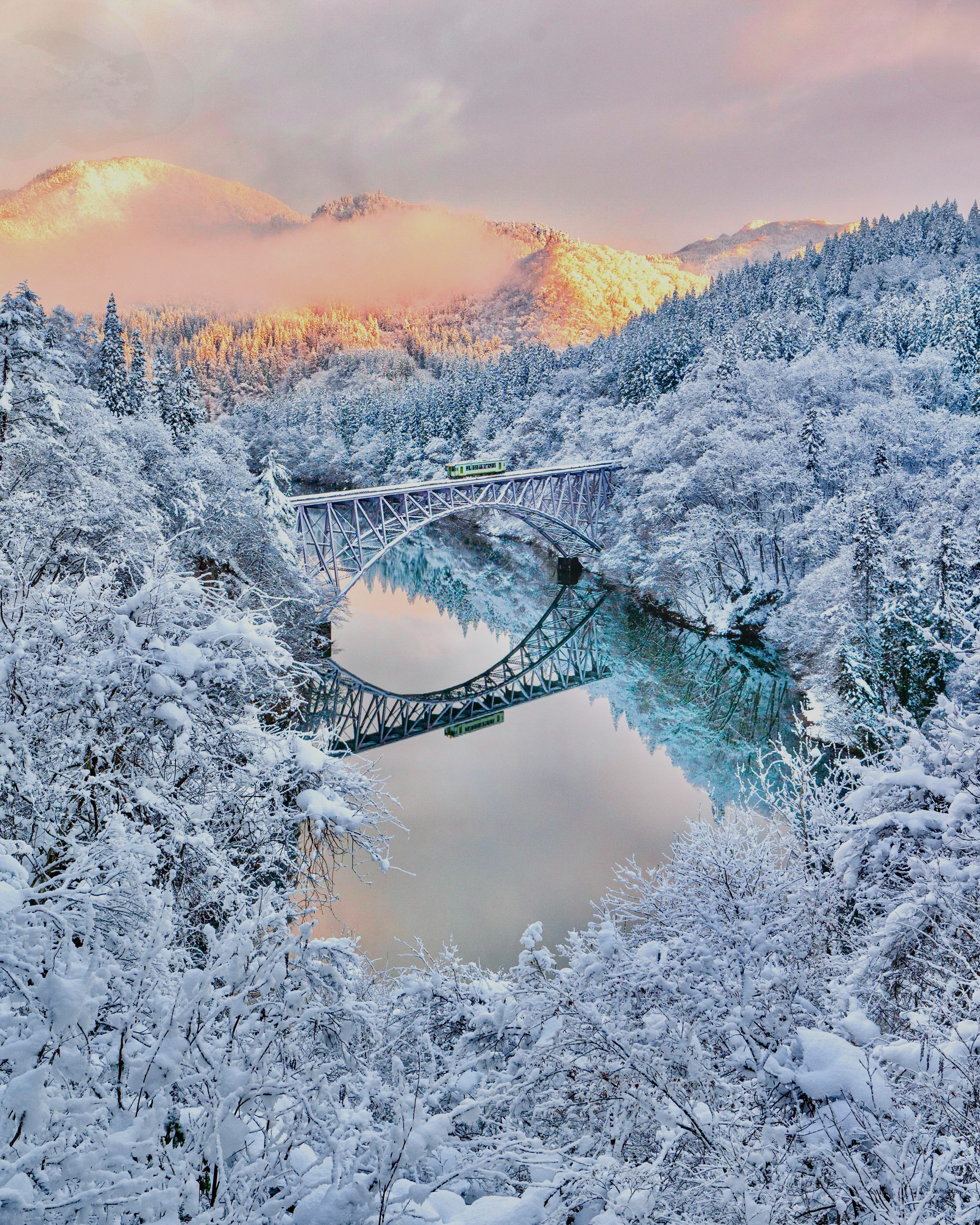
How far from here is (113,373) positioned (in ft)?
104

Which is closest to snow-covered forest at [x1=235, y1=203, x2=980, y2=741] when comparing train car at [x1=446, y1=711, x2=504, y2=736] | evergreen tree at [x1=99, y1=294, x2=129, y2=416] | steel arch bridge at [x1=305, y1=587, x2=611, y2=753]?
steel arch bridge at [x1=305, y1=587, x2=611, y2=753]

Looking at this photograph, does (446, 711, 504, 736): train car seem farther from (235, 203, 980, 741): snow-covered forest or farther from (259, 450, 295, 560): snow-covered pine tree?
(235, 203, 980, 741): snow-covered forest

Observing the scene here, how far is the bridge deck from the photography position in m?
29.4

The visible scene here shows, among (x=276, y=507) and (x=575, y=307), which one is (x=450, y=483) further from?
(x=575, y=307)

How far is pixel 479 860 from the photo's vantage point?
1706cm

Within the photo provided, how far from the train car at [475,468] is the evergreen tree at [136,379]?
1520cm

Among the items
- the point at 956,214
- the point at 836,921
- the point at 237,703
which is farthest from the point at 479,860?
the point at 956,214

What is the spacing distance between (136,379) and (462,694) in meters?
22.0

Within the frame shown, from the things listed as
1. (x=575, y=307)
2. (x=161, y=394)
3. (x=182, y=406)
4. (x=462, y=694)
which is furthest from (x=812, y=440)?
(x=575, y=307)

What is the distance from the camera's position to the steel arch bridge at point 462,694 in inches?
971

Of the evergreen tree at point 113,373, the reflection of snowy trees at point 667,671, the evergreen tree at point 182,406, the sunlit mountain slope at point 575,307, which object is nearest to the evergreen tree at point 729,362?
the reflection of snowy trees at point 667,671

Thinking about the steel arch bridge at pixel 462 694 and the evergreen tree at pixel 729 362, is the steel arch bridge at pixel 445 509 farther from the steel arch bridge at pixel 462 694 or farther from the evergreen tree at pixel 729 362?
the evergreen tree at pixel 729 362

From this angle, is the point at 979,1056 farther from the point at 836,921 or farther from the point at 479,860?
the point at 479,860

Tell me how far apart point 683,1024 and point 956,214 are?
110608 millimetres
